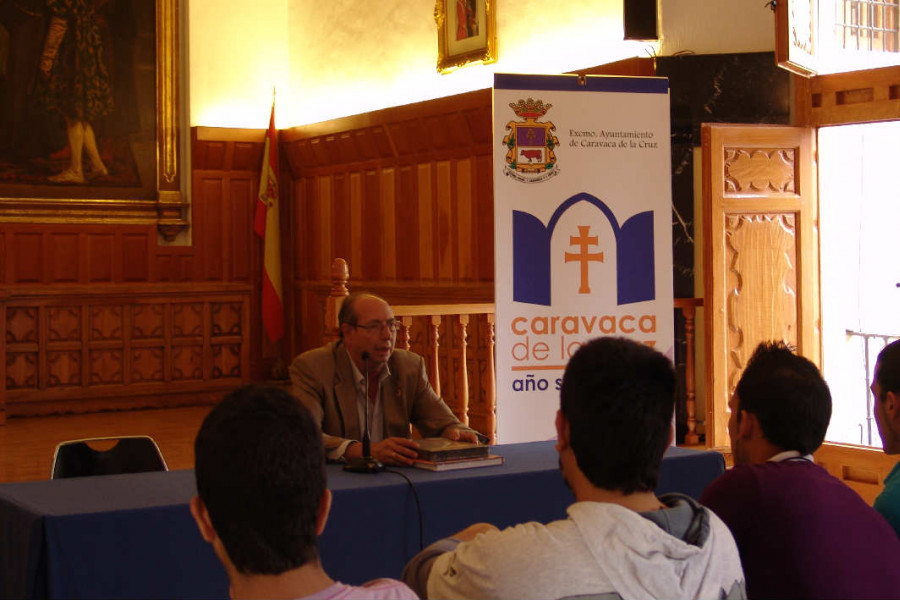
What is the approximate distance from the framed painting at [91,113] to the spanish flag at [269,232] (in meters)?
0.78

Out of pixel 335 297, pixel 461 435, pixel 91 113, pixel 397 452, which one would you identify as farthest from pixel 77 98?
pixel 397 452

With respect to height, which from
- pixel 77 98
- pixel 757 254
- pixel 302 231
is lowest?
pixel 757 254

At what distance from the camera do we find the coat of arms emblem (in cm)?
470

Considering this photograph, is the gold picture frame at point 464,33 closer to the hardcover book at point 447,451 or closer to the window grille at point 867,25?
the window grille at point 867,25

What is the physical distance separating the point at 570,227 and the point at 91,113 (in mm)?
6990

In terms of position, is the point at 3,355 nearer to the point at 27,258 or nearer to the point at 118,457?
the point at 27,258

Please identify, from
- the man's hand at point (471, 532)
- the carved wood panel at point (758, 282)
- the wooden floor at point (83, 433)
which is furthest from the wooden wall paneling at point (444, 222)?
the man's hand at point (471, 532)

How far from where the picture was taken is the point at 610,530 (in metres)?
1.62

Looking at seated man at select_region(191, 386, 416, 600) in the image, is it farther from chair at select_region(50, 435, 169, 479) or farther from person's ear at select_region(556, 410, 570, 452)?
chair at select_region(50, 435, 169, 479)

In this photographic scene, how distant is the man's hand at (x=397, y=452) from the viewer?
3.29m

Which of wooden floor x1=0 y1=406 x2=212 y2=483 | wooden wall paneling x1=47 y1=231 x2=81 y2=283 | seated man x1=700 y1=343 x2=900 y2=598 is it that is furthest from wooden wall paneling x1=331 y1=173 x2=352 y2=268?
seated man x1=700 y1=343 x2=900 y2=598

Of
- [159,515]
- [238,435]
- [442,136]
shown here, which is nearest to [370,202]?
[442,136]

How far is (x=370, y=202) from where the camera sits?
9961mm

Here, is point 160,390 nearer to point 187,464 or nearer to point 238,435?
point 187,464
